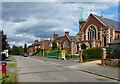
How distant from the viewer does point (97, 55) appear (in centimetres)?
2691

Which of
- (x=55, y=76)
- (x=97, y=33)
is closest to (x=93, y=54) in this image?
(x=55, y=76)

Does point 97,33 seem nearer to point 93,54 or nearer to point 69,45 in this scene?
point 69,45

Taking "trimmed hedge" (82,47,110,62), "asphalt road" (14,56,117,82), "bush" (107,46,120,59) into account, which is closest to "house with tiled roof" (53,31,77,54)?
"trimmed hedge" (82,47,110,62)

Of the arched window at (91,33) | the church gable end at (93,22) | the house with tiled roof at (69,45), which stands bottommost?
the house with tiled roof at (69,45)

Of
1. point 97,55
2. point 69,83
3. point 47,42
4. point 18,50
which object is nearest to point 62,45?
point 47,42

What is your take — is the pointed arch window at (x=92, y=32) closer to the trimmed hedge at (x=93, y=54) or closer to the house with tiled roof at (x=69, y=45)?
the house with tiled roof at (x=69, y=45)

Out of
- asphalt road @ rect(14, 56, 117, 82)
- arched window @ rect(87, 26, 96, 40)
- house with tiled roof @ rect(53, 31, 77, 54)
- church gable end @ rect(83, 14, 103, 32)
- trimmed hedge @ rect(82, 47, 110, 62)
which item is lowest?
asphalt road @ rect(14, 56, 117, 82)

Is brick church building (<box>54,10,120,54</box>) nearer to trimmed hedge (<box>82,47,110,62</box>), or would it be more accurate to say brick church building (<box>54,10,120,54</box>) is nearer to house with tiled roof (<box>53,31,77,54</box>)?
house with tiled roof (<box>53,31,77,54</box>)

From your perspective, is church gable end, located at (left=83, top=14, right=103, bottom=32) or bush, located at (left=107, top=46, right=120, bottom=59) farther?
church gable end, located at (left=83, top=14, right=103, bottom=32)

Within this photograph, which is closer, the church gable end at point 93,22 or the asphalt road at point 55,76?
the asphalt road at point 55,76

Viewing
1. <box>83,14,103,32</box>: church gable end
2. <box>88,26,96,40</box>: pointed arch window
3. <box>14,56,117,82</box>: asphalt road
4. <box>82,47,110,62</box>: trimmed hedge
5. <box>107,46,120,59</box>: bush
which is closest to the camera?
<box>14,56,117,82</box>: asphalt road

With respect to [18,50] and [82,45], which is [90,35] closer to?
[82,45]

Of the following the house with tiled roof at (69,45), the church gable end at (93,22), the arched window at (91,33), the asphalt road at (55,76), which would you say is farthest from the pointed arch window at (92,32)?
the asphalt road at (55,76)

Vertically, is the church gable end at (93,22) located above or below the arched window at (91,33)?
above
